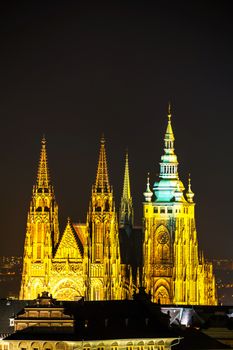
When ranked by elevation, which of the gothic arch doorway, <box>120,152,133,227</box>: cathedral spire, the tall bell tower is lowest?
the gothic arch doorway

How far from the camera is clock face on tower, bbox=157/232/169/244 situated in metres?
175

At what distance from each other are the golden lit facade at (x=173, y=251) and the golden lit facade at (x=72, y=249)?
21.0ft

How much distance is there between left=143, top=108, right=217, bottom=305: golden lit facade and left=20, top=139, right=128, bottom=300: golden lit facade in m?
6.40

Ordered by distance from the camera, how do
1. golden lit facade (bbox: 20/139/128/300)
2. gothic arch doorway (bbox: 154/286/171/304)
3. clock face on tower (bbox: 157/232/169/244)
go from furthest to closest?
1. clock face on tower (bbox: 157/232/169/244)
2. gothic arch doorway (bbox: 154/286/171/304)
3. golden lit facade (bbox: 20/139/128/300)

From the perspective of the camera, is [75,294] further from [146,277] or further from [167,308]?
[167,308]

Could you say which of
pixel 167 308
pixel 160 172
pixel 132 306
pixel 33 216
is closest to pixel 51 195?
pixel 33 216

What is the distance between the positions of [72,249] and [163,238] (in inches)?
381

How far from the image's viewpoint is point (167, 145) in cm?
17912

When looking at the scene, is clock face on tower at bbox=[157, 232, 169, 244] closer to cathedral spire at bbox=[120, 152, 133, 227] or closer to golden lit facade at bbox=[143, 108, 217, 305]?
golden lit facade at bbox=[143, 108, 217, 305]

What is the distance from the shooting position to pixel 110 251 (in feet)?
544

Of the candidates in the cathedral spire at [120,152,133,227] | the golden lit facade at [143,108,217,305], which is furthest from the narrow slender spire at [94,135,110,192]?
the cathedral spire at [120,152,133,227]

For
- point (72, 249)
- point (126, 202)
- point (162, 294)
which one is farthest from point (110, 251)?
point (126, 202)

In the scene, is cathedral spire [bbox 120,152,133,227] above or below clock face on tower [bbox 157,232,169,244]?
above

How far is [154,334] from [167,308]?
28027 millimetres
